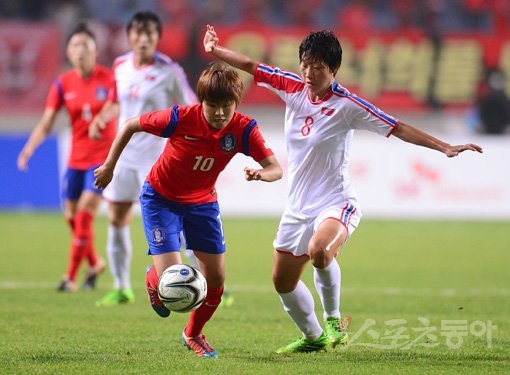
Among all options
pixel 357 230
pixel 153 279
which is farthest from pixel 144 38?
pixel 357 230

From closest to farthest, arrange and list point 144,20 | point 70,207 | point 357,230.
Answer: point 144,20 < point 70,207 < point 357,230

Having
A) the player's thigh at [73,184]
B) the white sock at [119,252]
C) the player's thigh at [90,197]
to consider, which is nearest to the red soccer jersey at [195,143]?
the white sock at [119,252]

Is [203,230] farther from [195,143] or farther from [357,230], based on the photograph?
[357,230]

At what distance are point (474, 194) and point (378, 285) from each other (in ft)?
27.2

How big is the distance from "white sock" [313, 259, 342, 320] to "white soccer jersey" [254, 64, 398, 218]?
40 cm

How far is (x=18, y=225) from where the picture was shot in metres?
17.0

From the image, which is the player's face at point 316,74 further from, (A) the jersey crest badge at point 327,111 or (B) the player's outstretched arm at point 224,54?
(B) the player's outstretched arm at point 224,54

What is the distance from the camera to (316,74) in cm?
642

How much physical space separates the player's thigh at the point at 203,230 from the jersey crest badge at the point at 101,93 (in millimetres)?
4116

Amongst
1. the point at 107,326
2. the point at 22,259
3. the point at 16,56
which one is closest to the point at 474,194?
the point at 22,259

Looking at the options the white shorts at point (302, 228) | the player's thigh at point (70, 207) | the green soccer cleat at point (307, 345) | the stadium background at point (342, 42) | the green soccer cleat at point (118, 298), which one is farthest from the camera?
the stadium background at point (342, 42)

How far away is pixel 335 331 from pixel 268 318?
6.20 ft

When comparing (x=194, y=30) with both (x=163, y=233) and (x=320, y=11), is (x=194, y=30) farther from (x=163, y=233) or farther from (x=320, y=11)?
(x=163, y=233)

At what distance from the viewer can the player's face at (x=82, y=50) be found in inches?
396
